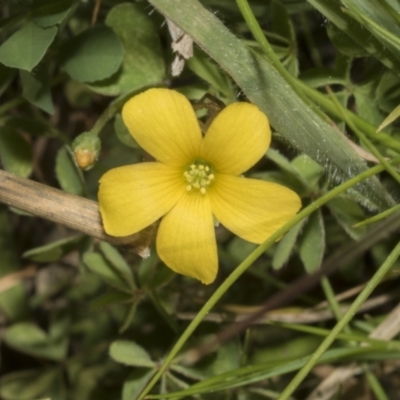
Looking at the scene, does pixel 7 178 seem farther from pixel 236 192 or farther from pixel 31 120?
pixel 236 192

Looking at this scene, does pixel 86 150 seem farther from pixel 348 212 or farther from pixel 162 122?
pixel 348 212

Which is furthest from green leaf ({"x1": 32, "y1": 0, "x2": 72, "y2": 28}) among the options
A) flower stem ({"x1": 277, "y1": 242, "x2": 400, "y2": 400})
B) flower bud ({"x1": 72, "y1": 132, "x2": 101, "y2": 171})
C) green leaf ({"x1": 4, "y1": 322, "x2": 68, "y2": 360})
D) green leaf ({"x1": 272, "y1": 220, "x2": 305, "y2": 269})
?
green leaf ({"x1": 4, "y1": 322, "x2": 68, "y2": 360})

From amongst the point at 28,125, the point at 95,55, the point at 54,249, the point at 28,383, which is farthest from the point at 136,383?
the point at 95,55

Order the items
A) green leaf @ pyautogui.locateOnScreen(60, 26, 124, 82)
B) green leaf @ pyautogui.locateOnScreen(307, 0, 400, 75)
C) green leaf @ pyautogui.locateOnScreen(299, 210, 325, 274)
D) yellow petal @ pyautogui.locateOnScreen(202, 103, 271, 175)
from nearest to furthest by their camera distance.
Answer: yellow petal @ pyautogui.locateOnScreen(202, 103, 271, 175), green leaf @ pyautogui.locateOnScreen(307, 0, 400, 75), green leaf @ pyautogui.locateOnScreen(60, 26, 124, 82), green leaf @ pyautogui.locateOnScreen(299, 210, 325, 274)

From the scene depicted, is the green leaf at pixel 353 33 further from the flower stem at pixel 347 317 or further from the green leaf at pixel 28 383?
the green leaf at pixel 28 383

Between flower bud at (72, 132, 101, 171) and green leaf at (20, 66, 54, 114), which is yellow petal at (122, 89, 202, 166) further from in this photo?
green leaf at (20, 66, 54, 114)

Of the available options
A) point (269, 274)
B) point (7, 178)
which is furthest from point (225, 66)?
point (269, 274)
